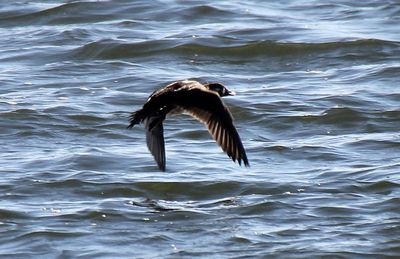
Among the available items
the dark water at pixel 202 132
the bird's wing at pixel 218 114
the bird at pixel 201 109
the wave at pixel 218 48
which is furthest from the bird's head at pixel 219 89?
the wave at pixel 218 48

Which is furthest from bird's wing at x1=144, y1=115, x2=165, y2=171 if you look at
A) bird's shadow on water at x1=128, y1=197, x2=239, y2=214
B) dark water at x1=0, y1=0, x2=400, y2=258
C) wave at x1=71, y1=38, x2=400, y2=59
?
wave at x1=71, y1=38, x2=400, y2=59

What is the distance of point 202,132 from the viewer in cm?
1116

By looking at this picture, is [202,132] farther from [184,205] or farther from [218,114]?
[218,114]

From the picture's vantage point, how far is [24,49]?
14242 millimetres

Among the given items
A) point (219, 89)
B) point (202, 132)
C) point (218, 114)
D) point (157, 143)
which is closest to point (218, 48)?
point (202, 132)

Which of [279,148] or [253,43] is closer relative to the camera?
[279,148]

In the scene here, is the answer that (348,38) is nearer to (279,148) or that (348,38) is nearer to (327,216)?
(279,148)

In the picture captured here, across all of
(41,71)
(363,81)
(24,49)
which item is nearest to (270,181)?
(363,81)

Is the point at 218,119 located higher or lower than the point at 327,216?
higher

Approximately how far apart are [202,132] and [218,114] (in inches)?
85.7

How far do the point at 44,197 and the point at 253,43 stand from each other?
533 centimetres

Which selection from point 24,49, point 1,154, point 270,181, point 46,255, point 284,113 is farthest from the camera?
point 24,49

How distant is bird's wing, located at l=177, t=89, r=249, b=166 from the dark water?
0.42 metres

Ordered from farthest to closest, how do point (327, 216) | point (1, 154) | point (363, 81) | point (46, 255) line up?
point (363, 81), point (1, 154), point (327, 216), point (46, 255)
